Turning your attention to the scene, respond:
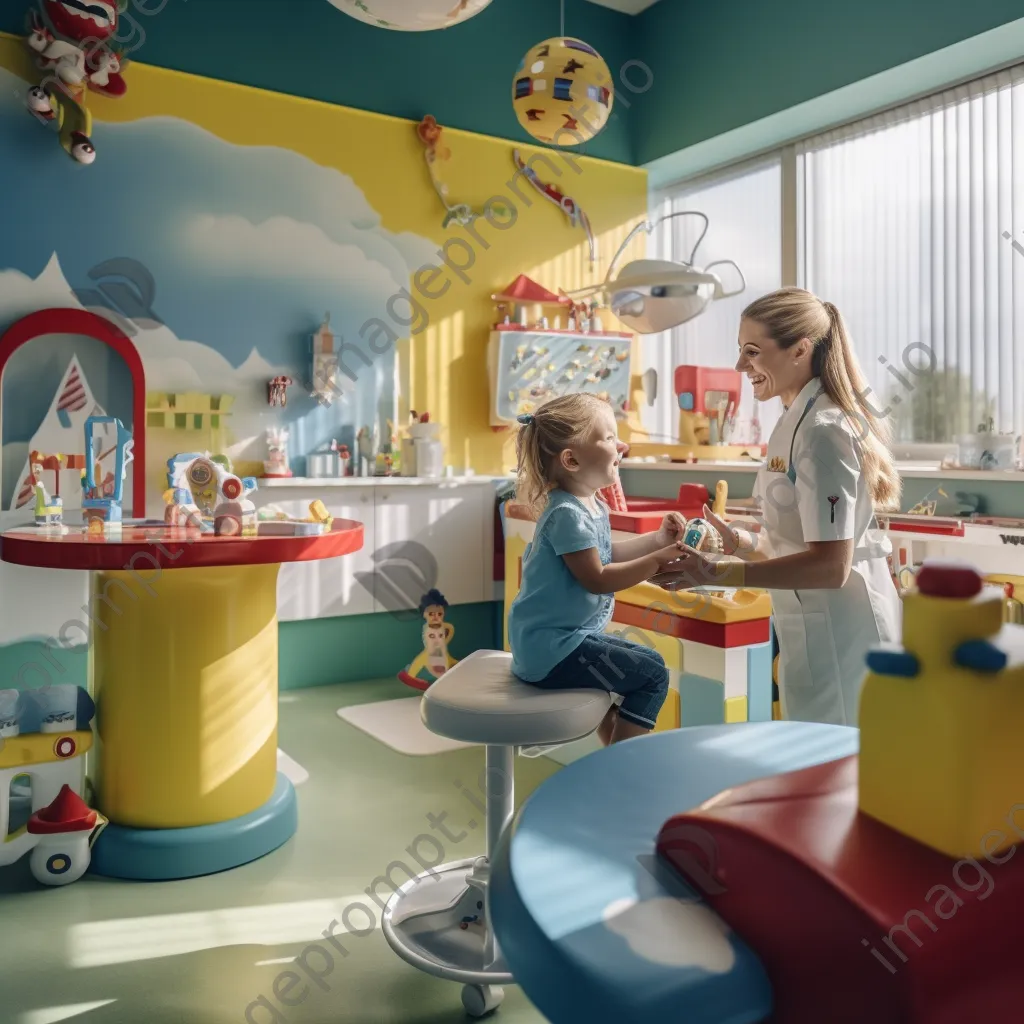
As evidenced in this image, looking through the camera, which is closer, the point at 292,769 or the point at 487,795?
the point at 487,795

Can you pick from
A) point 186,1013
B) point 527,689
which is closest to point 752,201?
point 527,689

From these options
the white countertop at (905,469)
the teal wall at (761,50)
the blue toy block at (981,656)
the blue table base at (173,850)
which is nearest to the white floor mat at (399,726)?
the blue table base at (173,850)

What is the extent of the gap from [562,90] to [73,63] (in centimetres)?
216

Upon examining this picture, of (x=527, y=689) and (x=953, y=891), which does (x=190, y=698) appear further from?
(x=953, y=891)

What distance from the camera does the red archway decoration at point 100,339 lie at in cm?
367

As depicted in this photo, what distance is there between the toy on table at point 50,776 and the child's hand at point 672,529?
1662mm

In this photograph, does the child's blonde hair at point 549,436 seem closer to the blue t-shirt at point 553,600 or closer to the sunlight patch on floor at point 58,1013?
the blue t-shirt at point 553,600

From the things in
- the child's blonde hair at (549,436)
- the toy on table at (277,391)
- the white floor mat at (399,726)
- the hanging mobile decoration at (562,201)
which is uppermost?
the hanging mobile decoration at (562,201)

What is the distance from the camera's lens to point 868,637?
184 centimetres

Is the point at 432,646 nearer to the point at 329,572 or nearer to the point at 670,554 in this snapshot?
the point at 329,572

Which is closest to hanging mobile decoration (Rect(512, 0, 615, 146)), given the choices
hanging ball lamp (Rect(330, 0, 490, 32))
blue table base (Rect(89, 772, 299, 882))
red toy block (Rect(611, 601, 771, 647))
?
hanging ball lamp (Rect(330, 0, 490, 32))

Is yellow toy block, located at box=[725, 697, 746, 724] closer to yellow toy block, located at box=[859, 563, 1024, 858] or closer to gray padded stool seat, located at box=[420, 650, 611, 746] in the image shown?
gray padded stool seat, located at box=[420, 650, 611, 746]

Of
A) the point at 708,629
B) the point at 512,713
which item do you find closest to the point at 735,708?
the point at 708,629

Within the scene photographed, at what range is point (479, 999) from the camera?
1858mm
